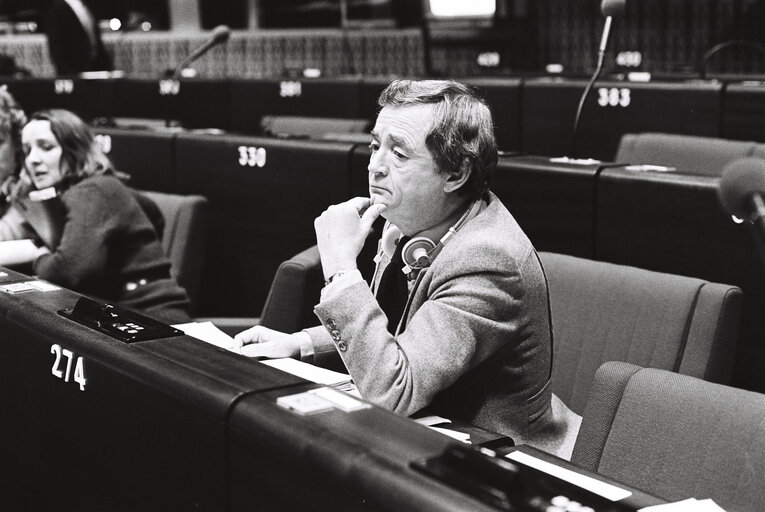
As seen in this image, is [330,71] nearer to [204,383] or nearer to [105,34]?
[105,34]

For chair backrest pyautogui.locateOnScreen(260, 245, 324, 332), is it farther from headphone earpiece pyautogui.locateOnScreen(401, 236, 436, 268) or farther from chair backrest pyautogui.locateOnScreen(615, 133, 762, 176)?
chair backrest pyautogui.locateOnScreen(615, 133, 762, 176)

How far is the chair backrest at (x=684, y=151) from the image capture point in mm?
3373

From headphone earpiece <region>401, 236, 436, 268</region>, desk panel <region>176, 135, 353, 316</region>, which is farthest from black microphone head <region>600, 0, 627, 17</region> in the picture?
headphone earpiece <region>401, 236, 436, 268</region>

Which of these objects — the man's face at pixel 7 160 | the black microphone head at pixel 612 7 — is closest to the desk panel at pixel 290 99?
the man's face at pixel 7 160

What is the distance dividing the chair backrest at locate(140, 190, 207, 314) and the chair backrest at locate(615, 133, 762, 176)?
1506 millimetres

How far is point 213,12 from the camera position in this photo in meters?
9.10

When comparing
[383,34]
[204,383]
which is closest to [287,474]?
[204,383]

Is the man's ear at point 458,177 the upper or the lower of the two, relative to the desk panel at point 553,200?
upper

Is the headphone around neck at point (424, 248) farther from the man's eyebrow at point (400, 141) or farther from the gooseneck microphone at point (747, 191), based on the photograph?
the gooseneck microphone at point (747, 191)

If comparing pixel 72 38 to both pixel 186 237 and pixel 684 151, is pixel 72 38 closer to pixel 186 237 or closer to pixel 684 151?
pixel 186 237

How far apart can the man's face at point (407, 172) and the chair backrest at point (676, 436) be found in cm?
45

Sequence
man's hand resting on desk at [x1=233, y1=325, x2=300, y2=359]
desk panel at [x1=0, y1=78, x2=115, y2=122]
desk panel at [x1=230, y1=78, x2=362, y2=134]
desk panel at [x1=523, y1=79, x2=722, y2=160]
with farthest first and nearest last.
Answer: desk panel at [x1=0, y1=78, x2=115, y2=122] → desk panel at [x1=230, y1=78, x2=362, y2=134] → desk panel at [x1=523, y1=79, x2=722, y2=160] → man's hand resting on desk at [x1=233, y1=325, x2=300, y2=359]

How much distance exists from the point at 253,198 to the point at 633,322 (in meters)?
1.80

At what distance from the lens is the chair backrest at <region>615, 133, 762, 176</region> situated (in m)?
3.37
